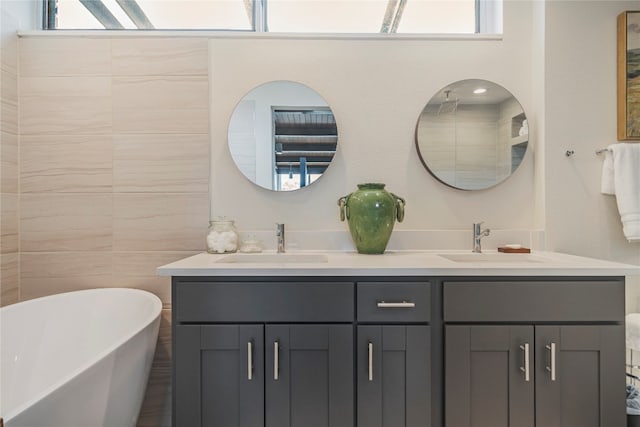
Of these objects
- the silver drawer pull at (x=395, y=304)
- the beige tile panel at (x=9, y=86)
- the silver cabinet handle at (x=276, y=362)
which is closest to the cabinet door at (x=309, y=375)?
the silver cabinet handle at (x=276, y=362)

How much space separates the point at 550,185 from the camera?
1729 millimetres

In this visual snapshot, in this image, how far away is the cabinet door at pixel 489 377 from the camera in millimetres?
1202

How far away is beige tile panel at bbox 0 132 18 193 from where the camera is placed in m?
1.65

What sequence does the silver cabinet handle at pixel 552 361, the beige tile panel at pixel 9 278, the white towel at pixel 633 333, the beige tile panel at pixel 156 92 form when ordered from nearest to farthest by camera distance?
the silver cabinet handle at pixel 552 361, the white towel at pixel 633 333, the beige tile panel at pixel 9 278, the beige tile panel at pixel 156 92

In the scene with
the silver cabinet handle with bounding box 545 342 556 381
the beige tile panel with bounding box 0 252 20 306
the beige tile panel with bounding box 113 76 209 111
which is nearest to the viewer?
the silver cabinet handle with bounding box 545 342 556 381

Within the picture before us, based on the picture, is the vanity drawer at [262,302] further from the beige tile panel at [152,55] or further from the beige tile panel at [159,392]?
the beige tile panel at [152,55]

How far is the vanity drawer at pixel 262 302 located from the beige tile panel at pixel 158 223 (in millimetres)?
585

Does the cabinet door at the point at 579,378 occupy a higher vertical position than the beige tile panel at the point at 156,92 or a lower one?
lower

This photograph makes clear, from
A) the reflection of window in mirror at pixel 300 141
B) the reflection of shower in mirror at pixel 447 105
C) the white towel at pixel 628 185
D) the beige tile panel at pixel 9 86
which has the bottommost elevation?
the white towel at pixel 628 185

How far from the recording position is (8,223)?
169 centimetres

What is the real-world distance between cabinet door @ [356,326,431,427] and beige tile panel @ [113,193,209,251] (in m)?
0.99

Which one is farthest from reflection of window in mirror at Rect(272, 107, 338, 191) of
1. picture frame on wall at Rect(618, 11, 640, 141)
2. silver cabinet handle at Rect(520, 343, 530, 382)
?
picture frame on wall at Rect(618, 11, 640, 141)

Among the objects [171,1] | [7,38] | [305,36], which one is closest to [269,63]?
[305,36]

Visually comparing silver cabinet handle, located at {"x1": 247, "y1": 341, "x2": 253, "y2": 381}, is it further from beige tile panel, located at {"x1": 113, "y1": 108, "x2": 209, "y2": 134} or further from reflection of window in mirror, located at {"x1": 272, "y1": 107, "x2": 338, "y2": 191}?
beige tile panel, located at {"x1": 113, "y1": 108, "x2": 209, "y2": 134}
